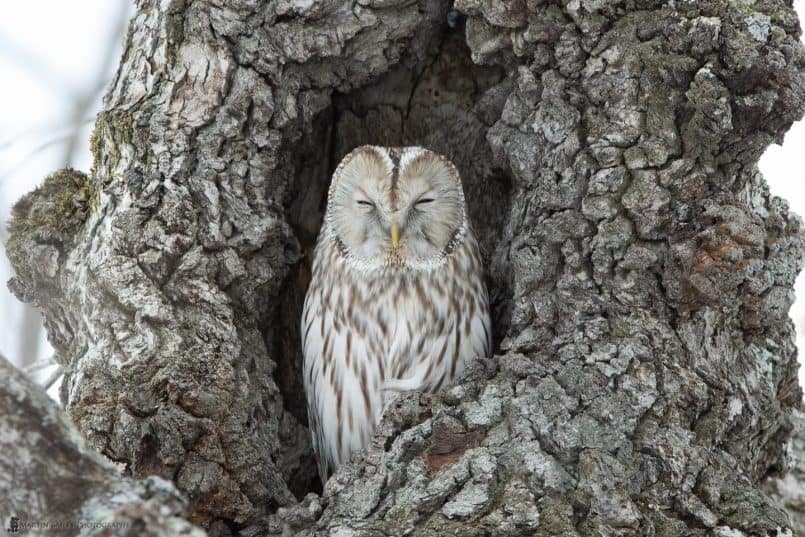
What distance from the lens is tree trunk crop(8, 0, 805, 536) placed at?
260 centimetres

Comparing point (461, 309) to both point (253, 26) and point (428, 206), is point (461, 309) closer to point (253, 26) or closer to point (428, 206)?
point (428, 206)

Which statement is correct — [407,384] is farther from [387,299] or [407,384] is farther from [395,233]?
[395,233]

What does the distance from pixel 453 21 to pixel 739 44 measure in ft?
4.29

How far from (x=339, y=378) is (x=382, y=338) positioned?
0.78ft

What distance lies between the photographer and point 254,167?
3213 mm

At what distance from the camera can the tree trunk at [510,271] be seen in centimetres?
260

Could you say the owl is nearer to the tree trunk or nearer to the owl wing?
the owl wing

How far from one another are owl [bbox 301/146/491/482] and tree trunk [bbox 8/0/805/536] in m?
0.20

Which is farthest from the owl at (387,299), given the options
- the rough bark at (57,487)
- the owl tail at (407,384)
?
the rough bark at (57,487)

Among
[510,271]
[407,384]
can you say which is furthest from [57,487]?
[510,271]

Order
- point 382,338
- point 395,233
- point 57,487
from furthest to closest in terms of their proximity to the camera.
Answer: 1. point 382,338
2. point 395,233
3. point 57,487

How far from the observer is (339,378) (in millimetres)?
3564

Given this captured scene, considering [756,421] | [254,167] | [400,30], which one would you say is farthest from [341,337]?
[756,421]

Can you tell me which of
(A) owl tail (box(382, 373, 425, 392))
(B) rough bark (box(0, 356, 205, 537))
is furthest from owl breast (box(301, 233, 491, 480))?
(B) rough bark (box(0, 356, 205, 537))
